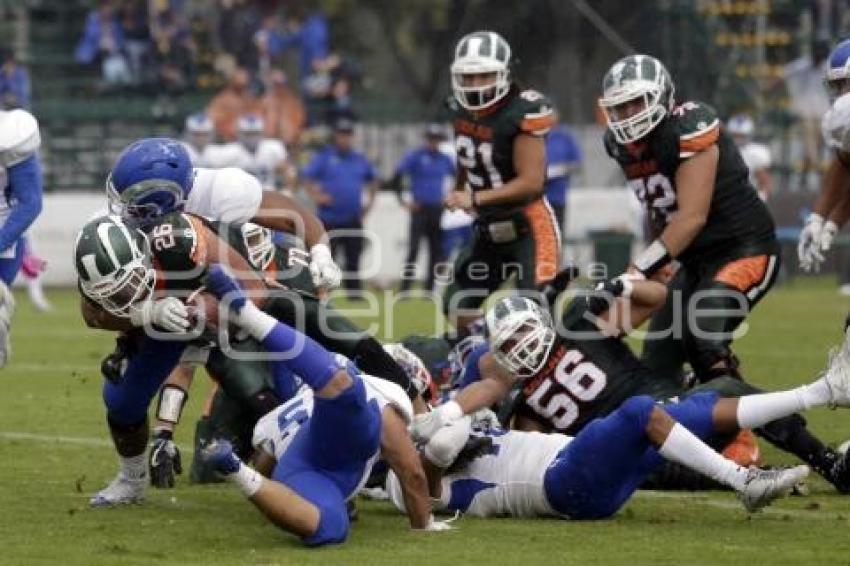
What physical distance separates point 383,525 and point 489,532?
14.9 inches

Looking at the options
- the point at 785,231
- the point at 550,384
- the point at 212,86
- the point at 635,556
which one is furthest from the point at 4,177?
the point at 212,86

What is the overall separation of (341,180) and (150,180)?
37.4 feet

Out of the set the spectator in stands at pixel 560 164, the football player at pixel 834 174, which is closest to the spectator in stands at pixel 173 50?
the spectator in stands at pixel 560 164

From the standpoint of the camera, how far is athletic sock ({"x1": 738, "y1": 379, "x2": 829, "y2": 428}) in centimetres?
634

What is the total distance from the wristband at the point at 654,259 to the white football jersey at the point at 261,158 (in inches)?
371

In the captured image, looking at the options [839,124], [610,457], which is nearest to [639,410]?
[610,457]

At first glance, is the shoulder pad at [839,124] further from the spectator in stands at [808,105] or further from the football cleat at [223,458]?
the spectator in stands at [808,105]

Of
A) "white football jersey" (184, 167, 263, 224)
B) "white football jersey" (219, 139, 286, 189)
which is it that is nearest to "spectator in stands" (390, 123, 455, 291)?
"white football jersey" (219, 139, 286, 189)

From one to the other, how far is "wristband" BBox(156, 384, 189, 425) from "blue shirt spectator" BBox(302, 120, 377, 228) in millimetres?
10985

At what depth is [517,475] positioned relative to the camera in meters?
6.43

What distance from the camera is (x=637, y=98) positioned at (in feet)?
25.9

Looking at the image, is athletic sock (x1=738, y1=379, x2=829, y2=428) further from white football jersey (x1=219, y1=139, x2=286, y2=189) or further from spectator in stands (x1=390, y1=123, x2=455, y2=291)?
spectator in stands (x1=390, y1=123, x2=455, y2=291)

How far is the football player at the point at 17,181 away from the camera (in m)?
8.41

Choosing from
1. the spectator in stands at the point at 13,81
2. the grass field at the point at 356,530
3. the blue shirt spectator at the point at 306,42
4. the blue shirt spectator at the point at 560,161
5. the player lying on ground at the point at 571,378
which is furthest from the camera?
the blue shirt spectator at the point at 306,42
